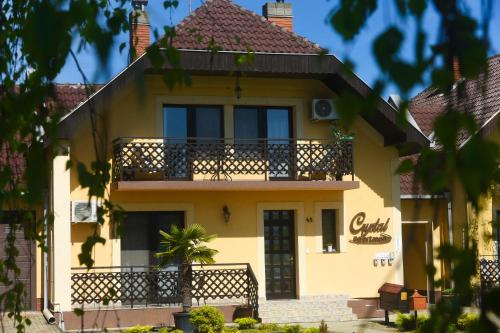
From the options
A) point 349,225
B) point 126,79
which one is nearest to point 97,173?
point 126,79

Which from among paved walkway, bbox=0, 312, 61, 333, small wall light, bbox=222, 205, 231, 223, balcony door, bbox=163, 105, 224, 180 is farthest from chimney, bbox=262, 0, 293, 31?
paved walkway, bbox=0, 312, 61, 333

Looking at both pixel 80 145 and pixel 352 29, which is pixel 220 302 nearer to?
pixel 80 145

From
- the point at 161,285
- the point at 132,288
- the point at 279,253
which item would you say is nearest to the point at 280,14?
the point at 279,253

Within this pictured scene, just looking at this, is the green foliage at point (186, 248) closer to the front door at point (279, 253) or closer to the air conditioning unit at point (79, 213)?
the air conditioning unit at point (79, 213)

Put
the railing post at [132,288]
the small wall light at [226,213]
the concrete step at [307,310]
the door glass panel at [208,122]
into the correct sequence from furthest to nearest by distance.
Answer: the small wall light at [226,213], the door glass panel at [208,122], the concrete step at [307,310], the railing post at [132,288]

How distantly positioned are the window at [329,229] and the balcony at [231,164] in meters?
0.83

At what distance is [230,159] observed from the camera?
17.7m

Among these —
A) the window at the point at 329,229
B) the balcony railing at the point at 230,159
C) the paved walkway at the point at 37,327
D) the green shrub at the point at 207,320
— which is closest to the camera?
the green shrub at the point at 207,320

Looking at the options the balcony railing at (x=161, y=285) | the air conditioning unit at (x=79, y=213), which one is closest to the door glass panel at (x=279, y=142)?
the balcony railing at (x=161, y=285)

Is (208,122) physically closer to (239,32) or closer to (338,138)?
(239,32)

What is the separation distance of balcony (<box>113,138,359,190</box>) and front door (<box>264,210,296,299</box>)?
0.89 m

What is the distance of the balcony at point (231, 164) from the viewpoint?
1705cm

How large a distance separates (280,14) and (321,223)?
4.93m

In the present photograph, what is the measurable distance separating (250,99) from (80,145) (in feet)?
12.0
